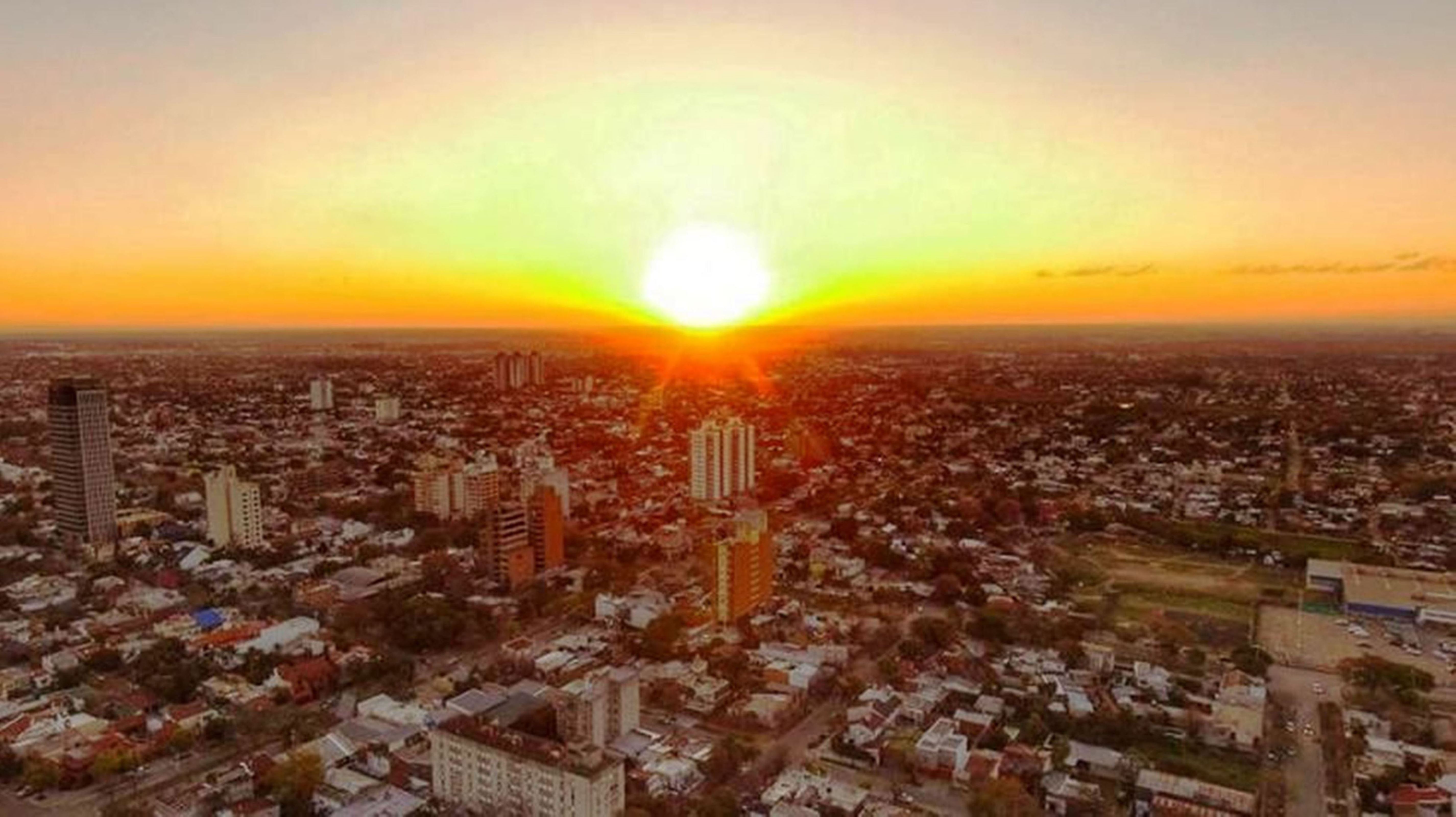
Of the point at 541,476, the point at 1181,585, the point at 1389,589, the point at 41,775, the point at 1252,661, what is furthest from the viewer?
the point at 541,476

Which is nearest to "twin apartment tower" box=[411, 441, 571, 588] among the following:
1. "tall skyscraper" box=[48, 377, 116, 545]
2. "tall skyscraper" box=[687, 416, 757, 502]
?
"tall skyscraper" box=[687, 416, 757, 502]

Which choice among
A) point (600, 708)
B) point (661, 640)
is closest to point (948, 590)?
point (661, 640)

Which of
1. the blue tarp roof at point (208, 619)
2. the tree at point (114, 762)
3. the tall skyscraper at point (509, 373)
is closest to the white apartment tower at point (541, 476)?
the blue tarp roof at point (208, 619)

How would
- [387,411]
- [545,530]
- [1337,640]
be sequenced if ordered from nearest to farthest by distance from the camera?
[1337,640] → [545,530] → [387,411]

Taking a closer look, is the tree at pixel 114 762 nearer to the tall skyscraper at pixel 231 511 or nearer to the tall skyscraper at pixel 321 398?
the tall skyscraper at pixel 231 511

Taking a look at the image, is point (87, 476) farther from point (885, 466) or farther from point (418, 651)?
point (885, 466)

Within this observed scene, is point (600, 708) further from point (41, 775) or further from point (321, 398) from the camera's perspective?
point (321, 398)

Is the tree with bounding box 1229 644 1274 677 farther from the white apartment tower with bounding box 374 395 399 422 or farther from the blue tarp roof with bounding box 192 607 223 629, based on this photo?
the white apartment tower with bounding box 374 395 399 422
